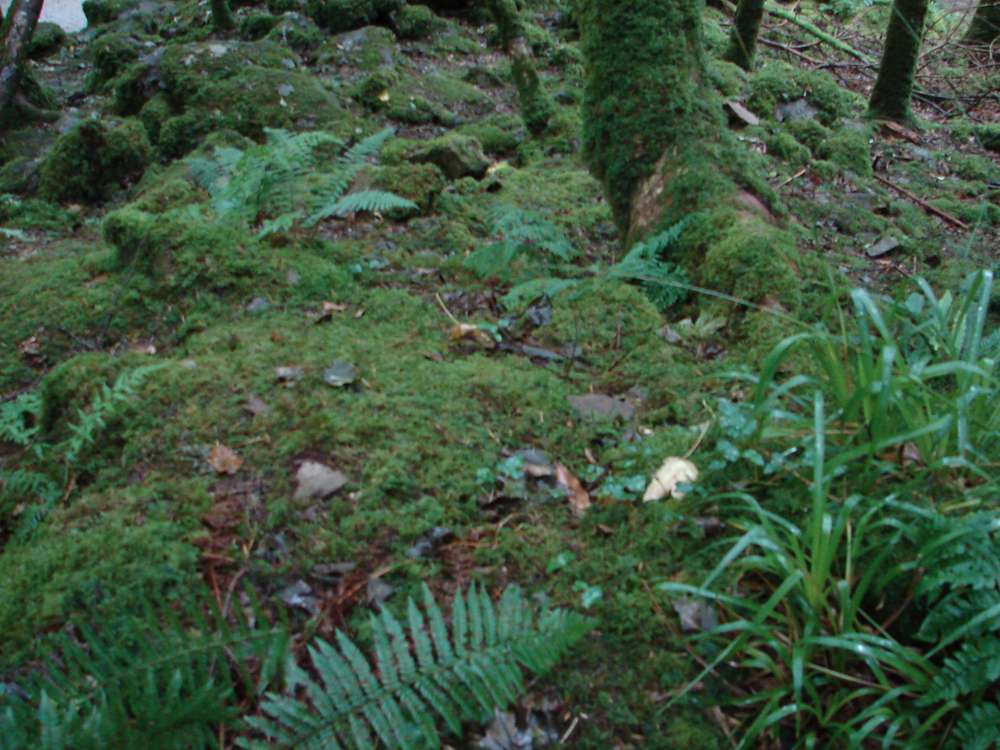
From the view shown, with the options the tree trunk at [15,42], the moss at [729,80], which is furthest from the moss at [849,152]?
the tree trunk at [15,42]

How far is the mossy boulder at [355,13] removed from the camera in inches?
383

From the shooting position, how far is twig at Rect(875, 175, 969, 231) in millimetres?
5281

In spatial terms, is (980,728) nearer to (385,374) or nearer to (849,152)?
(385,374)

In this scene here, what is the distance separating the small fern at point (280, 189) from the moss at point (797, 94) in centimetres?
490

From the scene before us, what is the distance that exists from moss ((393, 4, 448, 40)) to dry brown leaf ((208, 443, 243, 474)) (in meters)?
9.55

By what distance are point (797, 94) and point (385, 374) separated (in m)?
7.00

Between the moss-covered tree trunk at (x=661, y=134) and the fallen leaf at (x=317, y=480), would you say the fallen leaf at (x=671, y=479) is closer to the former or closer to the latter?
the fallen leaf at (x=317, y=480)

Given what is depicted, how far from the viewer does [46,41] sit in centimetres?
1170

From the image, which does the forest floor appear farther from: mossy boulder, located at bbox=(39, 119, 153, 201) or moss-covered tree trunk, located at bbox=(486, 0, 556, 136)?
moss-covered tree trunk, located at bbox=(486, 0, 556, 136)

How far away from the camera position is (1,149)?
6.73 meters

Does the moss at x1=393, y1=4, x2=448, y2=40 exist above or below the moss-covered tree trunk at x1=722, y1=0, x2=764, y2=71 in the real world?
below

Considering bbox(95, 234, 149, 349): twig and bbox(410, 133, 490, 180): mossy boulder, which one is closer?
bbox(95, 234, 149, 349): twig

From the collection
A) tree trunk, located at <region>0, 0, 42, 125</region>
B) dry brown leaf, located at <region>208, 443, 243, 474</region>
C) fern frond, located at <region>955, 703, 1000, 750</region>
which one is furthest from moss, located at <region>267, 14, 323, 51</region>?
fern frond, located at <region>955, 703, 1000, 750</region>

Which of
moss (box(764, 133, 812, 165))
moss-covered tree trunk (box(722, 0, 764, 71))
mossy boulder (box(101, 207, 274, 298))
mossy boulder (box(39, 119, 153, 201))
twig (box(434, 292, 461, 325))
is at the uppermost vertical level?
moss-covered tree trunk (box(722, 0, 764, 71))
